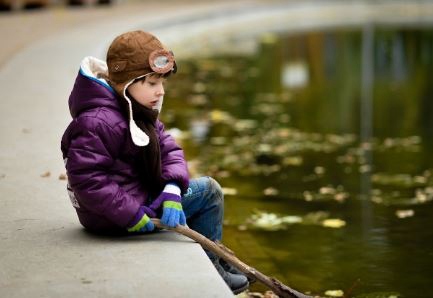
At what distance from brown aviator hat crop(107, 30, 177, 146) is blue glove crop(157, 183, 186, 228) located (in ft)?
0.79

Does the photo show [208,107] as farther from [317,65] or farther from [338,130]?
[317,65]

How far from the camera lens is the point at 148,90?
4840 mm

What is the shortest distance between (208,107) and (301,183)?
3765 millimetres

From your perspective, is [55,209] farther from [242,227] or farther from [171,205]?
[242,227]

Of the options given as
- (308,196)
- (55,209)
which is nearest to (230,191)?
(308,196)

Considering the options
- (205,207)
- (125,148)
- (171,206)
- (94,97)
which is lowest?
(205,207)

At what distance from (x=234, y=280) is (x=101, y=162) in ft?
2.69

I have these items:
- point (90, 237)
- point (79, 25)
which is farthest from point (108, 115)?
point (79, 25)

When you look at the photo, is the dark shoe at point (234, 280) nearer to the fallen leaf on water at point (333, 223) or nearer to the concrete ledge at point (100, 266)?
the concrete ledge at point (100, 266)

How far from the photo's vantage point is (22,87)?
10555mm

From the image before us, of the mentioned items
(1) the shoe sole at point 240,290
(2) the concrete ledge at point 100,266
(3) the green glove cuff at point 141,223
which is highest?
(3) the green glove cuff at point 141,223

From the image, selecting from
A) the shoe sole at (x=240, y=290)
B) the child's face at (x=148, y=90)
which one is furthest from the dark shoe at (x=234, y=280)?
the child's face at (x=148, y=90)

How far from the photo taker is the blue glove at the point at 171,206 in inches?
189

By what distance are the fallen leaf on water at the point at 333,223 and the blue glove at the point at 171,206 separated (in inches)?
79.4
